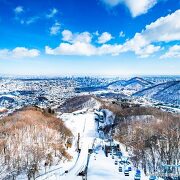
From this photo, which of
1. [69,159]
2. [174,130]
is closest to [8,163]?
[69,159]

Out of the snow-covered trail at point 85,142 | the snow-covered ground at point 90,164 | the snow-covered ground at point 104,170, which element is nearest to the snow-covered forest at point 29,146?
the snow-covered ground at point 90,164

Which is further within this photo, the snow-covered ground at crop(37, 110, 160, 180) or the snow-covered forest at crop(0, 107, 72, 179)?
the snow-covered forest at crop(0, 107, 72, 179)

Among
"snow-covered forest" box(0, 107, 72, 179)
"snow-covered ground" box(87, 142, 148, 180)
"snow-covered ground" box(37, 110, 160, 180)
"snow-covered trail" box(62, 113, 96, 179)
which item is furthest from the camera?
"snow-covered trail" box(62, 113, 96, 179)

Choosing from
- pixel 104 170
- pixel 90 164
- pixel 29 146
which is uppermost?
pixel 29 146

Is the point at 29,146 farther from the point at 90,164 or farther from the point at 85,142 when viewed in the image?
the point at 85,142

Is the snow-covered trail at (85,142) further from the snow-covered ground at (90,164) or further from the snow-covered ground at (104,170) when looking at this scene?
the snow-covered ground at (104,170)

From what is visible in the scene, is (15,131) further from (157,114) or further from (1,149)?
(157,114)

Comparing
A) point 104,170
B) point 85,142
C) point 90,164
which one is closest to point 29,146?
point 90,164

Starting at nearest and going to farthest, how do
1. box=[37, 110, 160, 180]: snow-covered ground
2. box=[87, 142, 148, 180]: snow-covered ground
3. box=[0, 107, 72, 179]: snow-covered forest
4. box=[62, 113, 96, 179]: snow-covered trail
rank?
box=[87, 142, 148, 180]: snow-covered ground
box=[37, 110, 160, 180]: snow-covered ground
box=[0, 107, 72, 179]: snow-covered forest
box=[62, 113, 96, 179]: snow-covered trail

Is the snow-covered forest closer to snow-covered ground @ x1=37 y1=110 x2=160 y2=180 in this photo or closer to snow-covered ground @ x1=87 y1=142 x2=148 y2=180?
snow-covered ground @ x1=37 y1=110 x2=160 y2=180

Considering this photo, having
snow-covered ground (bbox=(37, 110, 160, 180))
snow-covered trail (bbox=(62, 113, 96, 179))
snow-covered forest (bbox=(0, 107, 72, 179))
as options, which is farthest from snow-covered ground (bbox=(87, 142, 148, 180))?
snow-covered forest (bbox=(0, 107, 72, 179))

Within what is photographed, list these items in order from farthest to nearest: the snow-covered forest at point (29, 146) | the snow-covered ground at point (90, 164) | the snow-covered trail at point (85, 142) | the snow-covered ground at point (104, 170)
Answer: the snow-covered trail at point (85, 142), the snow-covered forest at point (29, 146), the snow-covered ground at point (90, 164), the snow-covered ground at point (104, 170)

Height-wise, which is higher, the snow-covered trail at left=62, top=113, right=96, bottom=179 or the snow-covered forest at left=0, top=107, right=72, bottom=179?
the snow-covered forest at left=0, top=107, right=72, bottom=179
